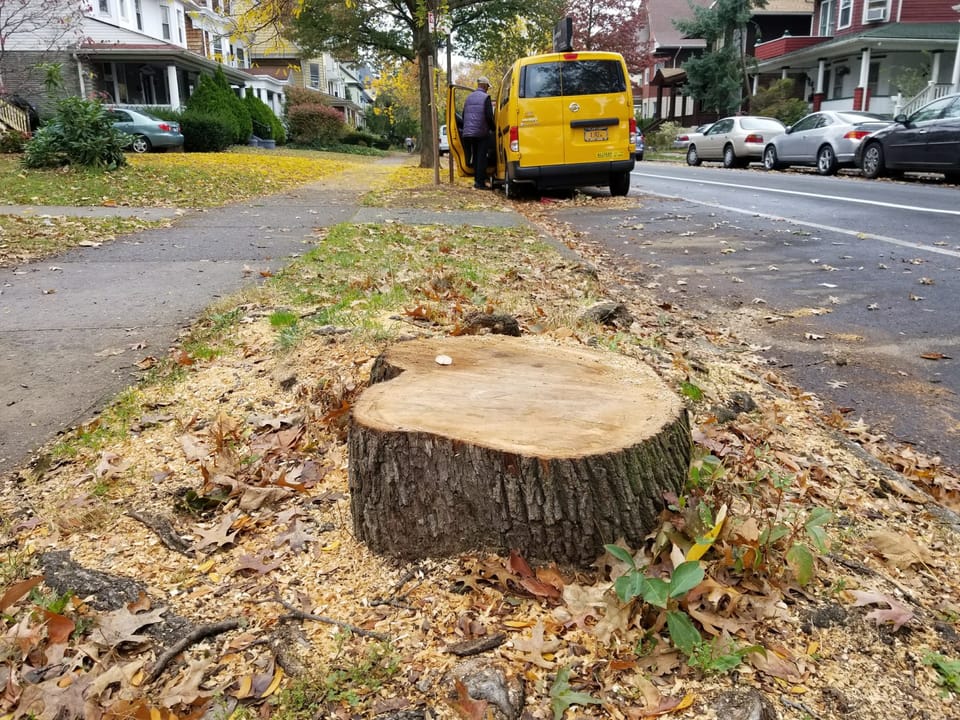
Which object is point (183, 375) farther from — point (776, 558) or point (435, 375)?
point (776, 558)

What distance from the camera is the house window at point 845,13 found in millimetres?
35191

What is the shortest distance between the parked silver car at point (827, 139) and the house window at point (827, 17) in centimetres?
2152

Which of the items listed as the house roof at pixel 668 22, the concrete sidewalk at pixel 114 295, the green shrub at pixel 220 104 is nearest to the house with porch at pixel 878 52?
the house roof at pixel 668 22

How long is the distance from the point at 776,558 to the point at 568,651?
2.35ft

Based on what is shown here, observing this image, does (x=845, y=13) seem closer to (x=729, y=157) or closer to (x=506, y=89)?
(x=729, y=157)

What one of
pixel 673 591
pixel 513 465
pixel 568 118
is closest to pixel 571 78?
pixel 568 118

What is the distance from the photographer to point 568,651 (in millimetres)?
2023

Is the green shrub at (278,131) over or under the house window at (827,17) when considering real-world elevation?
under

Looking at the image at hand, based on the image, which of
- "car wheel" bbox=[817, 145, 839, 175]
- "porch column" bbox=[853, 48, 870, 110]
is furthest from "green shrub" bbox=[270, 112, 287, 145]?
"porch column" bbox=[853, 48, 870, 110]

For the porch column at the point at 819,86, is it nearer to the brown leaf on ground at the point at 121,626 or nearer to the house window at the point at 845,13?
the house window at the point at 845,13

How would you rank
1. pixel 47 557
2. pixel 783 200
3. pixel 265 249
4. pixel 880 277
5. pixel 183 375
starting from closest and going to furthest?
pixel 47 557 → pixel 183 375 → pixel 880 277 → pixel 265 249 → pixel 783 200

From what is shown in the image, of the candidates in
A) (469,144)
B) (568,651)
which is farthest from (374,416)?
(469,144)

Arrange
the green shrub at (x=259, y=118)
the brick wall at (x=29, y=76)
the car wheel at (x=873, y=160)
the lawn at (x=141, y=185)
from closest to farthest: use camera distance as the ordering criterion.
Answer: the lawn at (x=141, y=185) → the car wheel at (x=873, y=160) → the brick wall at (x=29, y=76) → the green shrub at (x=259, y=118)

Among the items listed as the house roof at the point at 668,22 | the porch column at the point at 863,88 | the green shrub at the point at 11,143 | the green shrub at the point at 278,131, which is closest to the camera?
the green shrub at the point at 11,143
